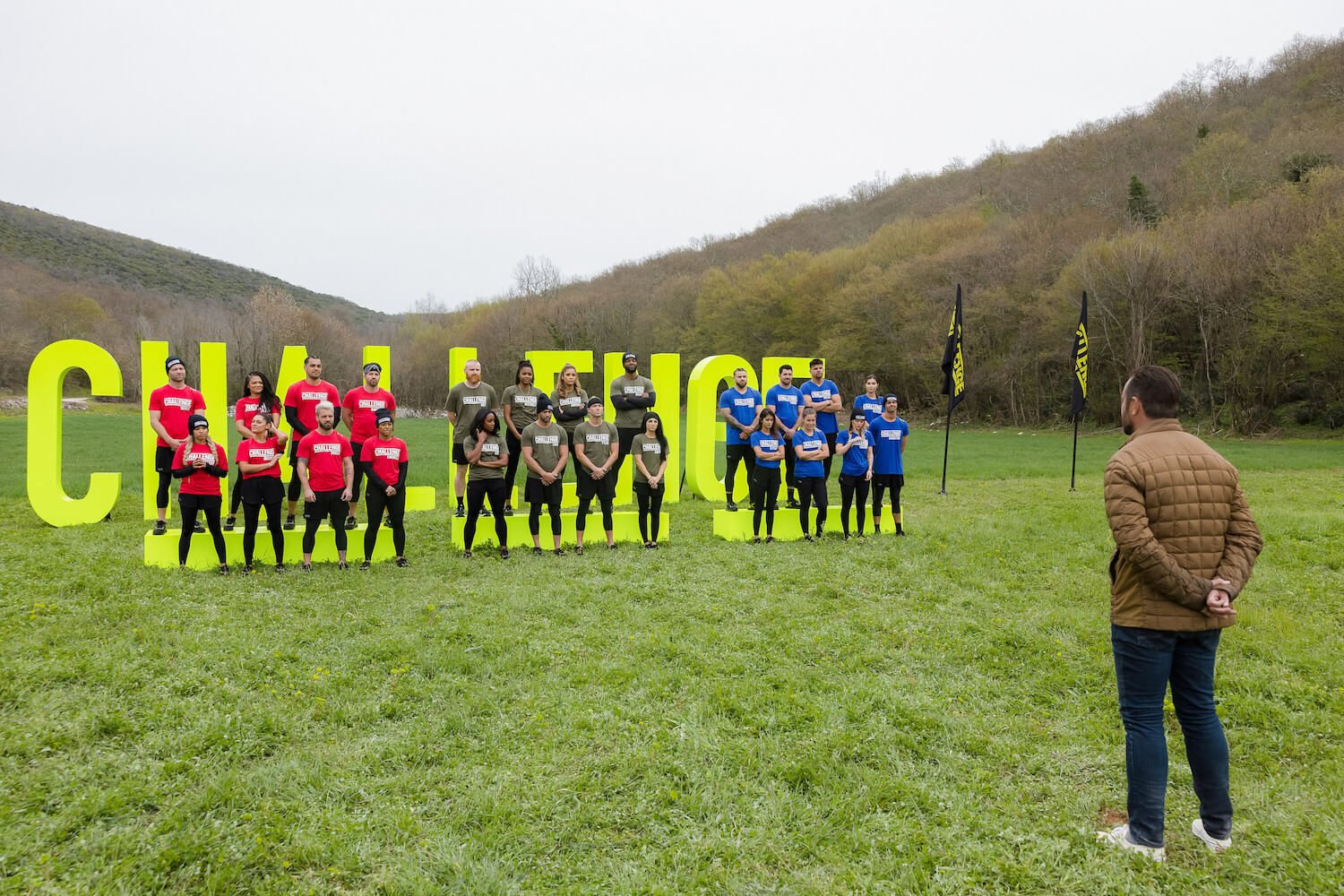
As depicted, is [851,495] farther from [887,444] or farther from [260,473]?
[260,473]

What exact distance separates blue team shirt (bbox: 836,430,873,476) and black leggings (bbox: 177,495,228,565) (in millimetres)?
7009

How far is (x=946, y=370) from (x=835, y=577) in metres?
8.04

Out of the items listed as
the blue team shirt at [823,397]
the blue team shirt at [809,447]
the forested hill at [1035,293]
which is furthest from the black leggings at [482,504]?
A: the forested hill at [1035,293]

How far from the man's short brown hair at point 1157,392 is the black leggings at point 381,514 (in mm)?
6861

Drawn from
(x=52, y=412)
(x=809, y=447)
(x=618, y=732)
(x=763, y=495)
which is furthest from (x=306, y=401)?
(x=618, y=732)

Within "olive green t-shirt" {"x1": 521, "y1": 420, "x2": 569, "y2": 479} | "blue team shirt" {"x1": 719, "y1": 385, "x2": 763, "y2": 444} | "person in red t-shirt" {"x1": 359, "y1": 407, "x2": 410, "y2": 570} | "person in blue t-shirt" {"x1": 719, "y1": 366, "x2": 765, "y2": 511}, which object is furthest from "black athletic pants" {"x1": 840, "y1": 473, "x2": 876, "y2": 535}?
"person in red t-shirt" {"x1": 359, "y1": 407, "x2": 410, "y2": 570}

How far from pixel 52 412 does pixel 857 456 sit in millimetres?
10054

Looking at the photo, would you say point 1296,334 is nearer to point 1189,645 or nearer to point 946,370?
point 946,370

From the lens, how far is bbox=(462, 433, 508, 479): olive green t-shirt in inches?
320

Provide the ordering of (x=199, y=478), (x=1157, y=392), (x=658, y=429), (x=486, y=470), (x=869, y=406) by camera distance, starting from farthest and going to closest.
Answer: (x=869, y=406), (x=658, y=429), (x=486, y=470), (x=199, y=478), (x=1157, y=392)

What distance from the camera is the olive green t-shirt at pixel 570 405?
9414mm

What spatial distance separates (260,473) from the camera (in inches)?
292

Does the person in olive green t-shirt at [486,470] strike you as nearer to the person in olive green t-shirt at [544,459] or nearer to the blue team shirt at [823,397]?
the person in olive green t-shirt at [544,459]

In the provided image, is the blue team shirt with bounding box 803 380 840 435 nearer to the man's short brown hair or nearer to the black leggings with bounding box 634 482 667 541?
the black leggings with bounding box 634 482 667 541
